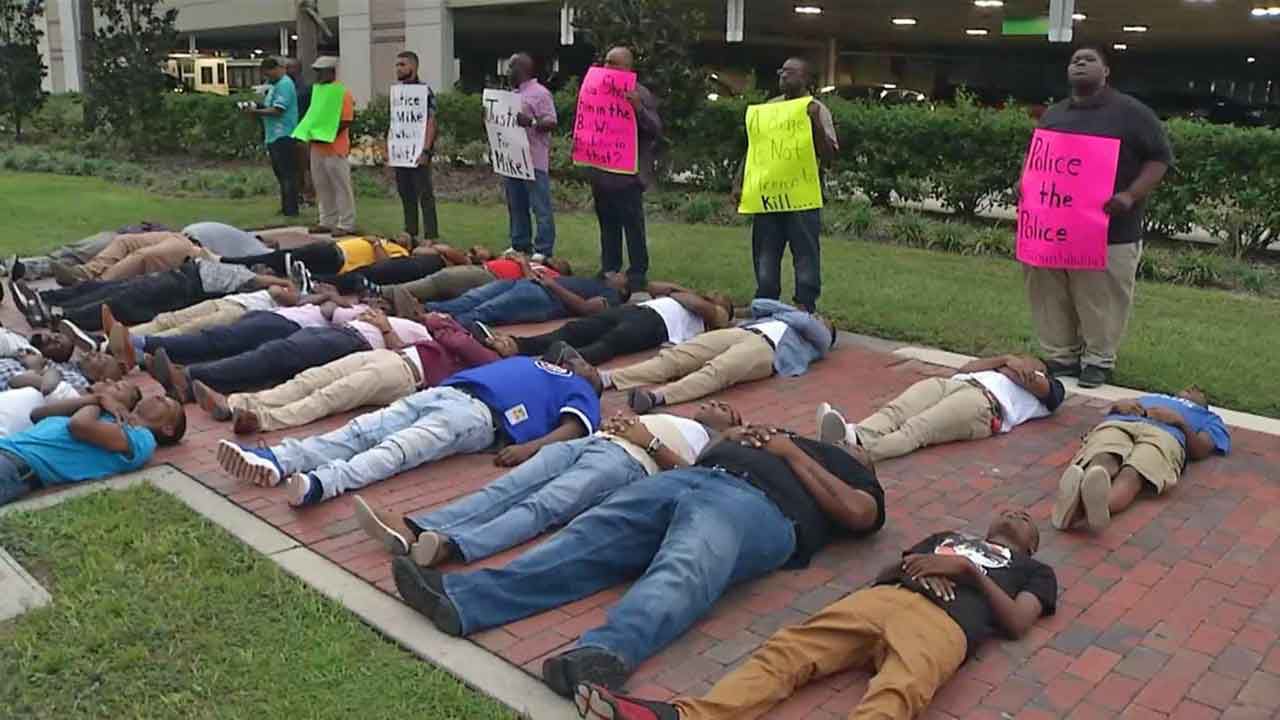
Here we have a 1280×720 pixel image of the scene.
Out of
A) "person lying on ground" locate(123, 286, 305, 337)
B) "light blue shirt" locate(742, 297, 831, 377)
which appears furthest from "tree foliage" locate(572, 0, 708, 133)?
"person lying on ground" locate(123, 286, 305, 337)

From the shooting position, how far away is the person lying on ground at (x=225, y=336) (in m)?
6.79

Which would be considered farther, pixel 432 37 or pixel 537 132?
pixel 432 37

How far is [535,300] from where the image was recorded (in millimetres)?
8375

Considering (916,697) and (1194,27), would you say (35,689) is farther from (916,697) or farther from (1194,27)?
(1194,27)

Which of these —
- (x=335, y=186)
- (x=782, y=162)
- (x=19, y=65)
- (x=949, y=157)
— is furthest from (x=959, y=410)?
(x=19, y=65)

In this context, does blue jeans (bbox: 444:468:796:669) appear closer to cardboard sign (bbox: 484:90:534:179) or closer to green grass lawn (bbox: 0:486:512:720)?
green grass lawn (bbox: 0:486:512:720)

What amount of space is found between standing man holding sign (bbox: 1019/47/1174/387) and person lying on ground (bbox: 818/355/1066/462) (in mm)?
851

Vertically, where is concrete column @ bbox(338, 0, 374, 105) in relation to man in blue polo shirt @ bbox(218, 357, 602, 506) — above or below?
above

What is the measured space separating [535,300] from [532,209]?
2.61m

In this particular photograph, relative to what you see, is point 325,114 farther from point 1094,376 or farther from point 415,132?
point 1094,376

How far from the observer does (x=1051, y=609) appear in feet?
13.7

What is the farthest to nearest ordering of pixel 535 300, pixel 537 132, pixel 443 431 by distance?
pixel 537 132 < pixel 535 300 < pixel 443 431

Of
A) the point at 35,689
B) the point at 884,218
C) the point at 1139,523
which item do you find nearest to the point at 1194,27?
the point at 884,218

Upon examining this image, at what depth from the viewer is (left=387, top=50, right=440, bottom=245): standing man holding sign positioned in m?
11.5
